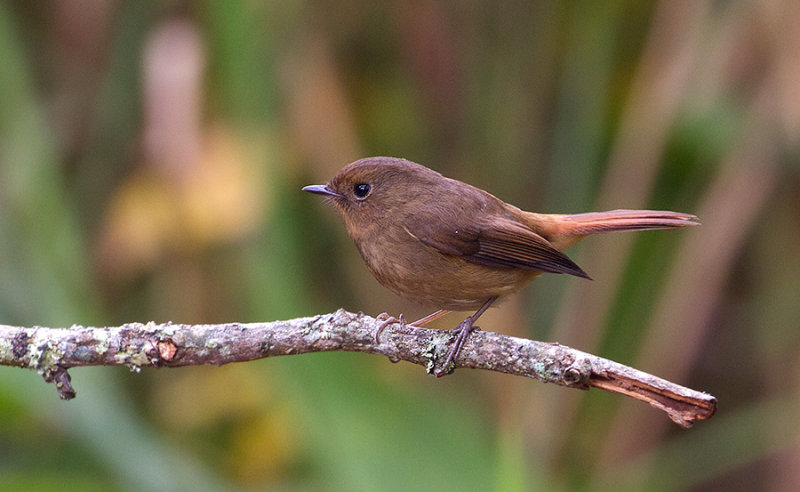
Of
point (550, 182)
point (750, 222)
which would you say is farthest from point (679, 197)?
point (550, 182)

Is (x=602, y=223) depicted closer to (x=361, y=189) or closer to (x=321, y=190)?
(x=361, y=189)

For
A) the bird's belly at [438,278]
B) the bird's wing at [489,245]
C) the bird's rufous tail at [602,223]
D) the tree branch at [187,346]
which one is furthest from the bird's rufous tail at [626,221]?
the tree branch at [187,346]

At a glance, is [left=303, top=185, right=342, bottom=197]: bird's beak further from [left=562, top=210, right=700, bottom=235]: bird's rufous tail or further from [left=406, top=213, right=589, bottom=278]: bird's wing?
[left=562, top=210, right=700, bottom=235]: bird's rufous tail

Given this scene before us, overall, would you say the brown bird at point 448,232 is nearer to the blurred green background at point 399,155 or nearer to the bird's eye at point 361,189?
the bird's eye at point 361,189

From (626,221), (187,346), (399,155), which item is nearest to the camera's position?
(187,346)

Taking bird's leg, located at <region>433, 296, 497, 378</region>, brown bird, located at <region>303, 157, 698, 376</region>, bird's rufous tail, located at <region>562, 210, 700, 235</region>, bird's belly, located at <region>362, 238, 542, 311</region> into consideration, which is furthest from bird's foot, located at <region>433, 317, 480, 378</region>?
bird's rufous tail, located at <region>562, 210, 700, 235</region>

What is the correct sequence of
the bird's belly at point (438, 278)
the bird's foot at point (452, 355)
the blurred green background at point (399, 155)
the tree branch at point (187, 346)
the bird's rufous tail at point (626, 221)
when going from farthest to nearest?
the blurred green background at point (399, 155), the bird's rufous tail at point (626, 221), the bird's belly at point (438, 278), the bird's foot at point (452, 355), the tree branch at point (187, 346)

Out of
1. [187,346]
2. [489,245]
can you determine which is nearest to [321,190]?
[489,245]

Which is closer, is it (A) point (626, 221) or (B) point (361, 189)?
(A) point (626, 221)

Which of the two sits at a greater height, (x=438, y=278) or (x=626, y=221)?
(x=626, y=221)
